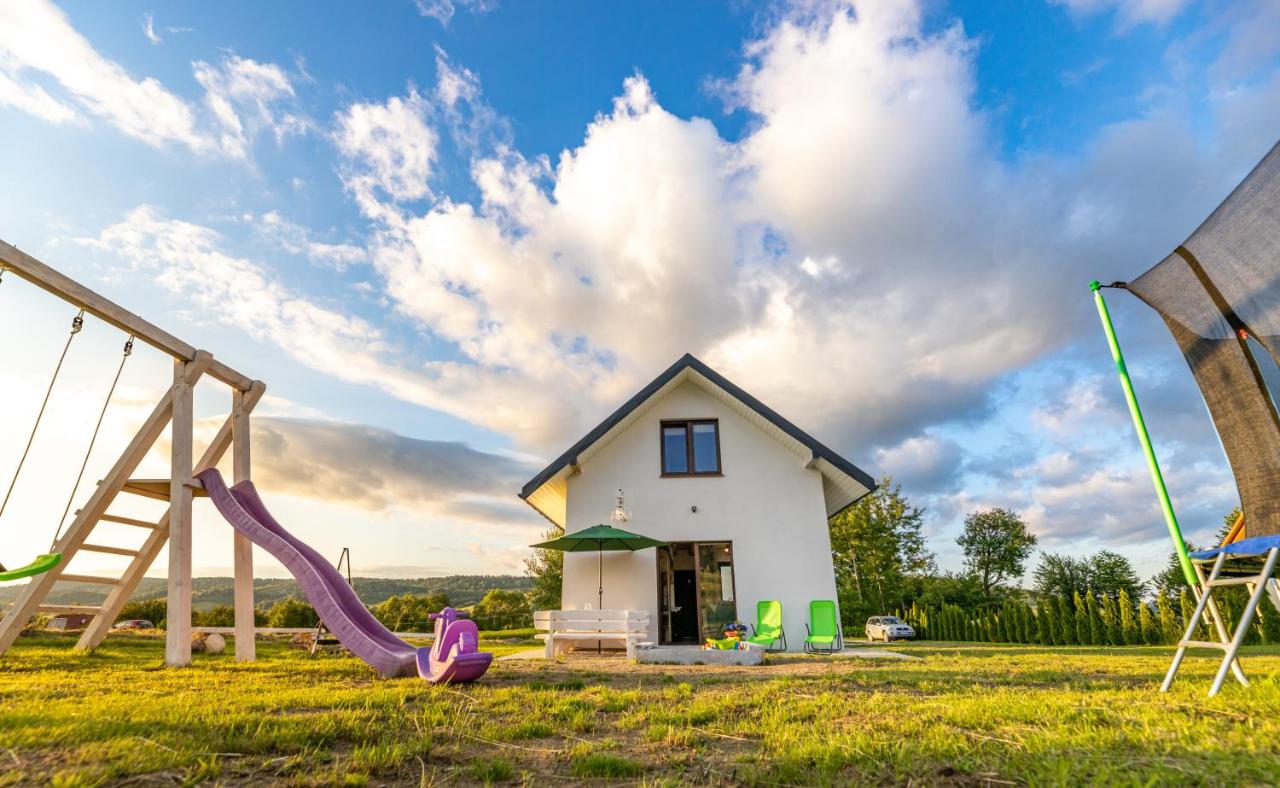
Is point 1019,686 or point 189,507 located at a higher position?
point 189,507

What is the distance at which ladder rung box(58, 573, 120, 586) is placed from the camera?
7576 millimetres

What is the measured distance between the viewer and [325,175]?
30.5ft

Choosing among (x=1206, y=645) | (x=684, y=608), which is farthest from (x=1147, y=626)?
(x=1206, y=645)

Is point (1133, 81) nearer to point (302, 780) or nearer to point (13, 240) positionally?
point (302, 780)

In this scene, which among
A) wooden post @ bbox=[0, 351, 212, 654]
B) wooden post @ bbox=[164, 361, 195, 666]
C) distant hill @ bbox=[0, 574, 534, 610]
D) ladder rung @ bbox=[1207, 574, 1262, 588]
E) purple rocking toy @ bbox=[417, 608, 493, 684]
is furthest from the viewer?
distant hill @ bbox=[0, 574, 534, 610]

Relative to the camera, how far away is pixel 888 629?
2408 centimetres

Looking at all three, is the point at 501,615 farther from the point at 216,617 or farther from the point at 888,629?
the point at 888,629

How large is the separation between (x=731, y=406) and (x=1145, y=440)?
30.9 feet

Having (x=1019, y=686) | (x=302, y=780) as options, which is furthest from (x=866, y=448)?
(x=302, y=780)

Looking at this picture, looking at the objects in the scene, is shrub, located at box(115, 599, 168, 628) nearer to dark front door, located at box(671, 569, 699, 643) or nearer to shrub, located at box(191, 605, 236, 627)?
shrub, located at box(191, 605, 236, 627)

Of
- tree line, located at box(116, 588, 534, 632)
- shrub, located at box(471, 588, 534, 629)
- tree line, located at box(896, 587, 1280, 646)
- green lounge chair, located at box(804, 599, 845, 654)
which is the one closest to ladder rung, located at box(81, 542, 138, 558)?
tree line, located at box(116, 588, 534, 632)

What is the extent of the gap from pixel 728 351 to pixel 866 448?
51.9 ft

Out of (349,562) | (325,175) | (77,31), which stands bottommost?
(349,562)

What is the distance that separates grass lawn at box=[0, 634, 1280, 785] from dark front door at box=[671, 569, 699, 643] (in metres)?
7.47
